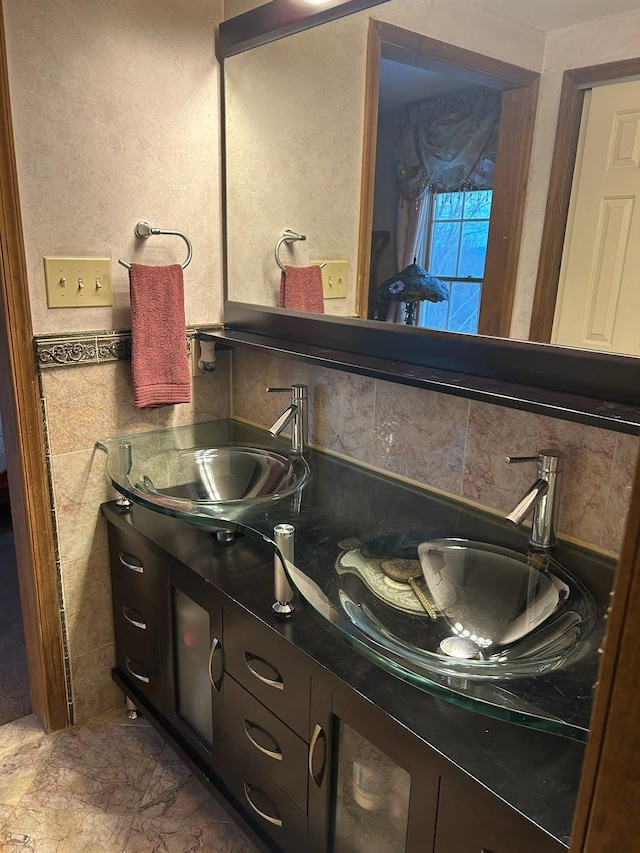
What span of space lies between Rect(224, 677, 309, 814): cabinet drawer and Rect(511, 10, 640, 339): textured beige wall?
0.88m

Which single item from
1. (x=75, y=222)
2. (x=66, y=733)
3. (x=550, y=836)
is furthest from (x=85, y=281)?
(x=550, y=836)

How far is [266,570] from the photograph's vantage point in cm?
137

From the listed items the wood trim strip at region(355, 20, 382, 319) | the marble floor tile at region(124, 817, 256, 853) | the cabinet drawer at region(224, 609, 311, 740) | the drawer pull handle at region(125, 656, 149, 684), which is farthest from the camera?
the drawer pull handle at region(125, 656, 149, 684)

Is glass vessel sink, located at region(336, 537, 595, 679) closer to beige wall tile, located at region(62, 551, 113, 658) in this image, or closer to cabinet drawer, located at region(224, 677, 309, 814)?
cabinet drawer, located at region(224, 677, 309, 814)

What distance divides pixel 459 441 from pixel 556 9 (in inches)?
31.5

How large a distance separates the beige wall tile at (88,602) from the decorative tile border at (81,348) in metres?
0.56

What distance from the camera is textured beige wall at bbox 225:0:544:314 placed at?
144 centimetres

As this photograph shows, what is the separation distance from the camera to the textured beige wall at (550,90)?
37.9 inches

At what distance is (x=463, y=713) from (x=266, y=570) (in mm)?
552

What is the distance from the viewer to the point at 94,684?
74.3 inches

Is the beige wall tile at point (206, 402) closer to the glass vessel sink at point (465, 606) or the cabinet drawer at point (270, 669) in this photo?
the cabinet drawer at point (270, 669)

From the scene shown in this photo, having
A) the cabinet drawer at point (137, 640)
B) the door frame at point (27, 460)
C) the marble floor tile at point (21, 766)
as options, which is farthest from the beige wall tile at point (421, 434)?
the marble floor tile at point (21, 766)

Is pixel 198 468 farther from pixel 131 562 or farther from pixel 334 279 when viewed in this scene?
pixel 334 279

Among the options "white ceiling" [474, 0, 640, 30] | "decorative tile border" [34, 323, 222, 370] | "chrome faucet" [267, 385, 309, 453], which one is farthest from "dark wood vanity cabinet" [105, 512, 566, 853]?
"white ceiling" [474, 0, 640, 30]
